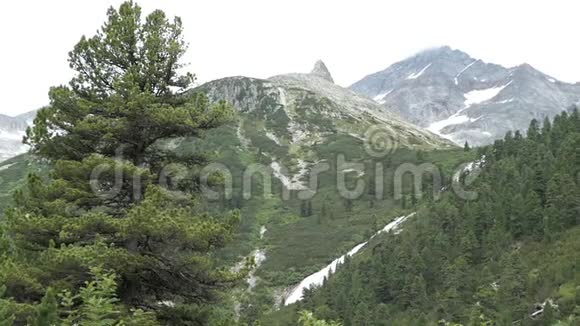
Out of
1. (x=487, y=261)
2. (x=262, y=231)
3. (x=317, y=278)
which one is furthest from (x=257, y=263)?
(x=487, y=261)

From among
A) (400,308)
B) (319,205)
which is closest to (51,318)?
(400,308)

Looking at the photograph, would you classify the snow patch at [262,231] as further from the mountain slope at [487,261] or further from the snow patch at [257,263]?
the mountain slope at [487,261]

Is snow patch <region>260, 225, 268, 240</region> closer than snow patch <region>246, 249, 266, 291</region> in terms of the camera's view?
No

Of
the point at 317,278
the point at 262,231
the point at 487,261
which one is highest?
the point at 487,261

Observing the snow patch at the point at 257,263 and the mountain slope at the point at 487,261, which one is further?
the snow patch at the point at 257,263

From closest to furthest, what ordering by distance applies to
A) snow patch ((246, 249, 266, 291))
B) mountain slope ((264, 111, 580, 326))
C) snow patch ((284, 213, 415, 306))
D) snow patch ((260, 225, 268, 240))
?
mountain slope ((264, 111, 580, 326)), snow patch ((284, 213, 415, 306)), snow patch ((246, 249, 266, 291)), snow patch ((260, 225, 268, 240))

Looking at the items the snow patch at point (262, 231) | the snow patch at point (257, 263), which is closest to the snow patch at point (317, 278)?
the snow patch at point (257, 263)

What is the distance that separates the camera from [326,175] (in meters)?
173

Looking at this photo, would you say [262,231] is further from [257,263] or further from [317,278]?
[317,278]

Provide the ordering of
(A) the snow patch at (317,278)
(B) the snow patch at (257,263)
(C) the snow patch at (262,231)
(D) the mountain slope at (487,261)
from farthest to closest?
(C) the snow patch at (262,231) → (B) the snow patch at (257,263) → (A) the snow patch at (317,278) → (D) the mountain slope at (487,261)

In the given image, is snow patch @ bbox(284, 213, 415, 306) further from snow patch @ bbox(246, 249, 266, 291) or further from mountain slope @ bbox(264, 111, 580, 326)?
snow patch @ bbox(246, 249, 266, 291)

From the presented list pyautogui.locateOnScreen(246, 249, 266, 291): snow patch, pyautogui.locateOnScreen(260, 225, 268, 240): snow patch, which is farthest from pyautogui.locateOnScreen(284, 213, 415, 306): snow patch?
pyautogui.locateOnScreen(260, 225, 268, 240): snow patch

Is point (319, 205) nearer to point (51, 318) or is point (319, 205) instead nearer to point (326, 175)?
point (326, 175)

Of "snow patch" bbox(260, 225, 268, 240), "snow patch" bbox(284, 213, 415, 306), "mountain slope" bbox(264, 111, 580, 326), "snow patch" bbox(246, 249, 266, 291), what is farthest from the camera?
"snow patch" bbox(260, 225, 268, 240)
